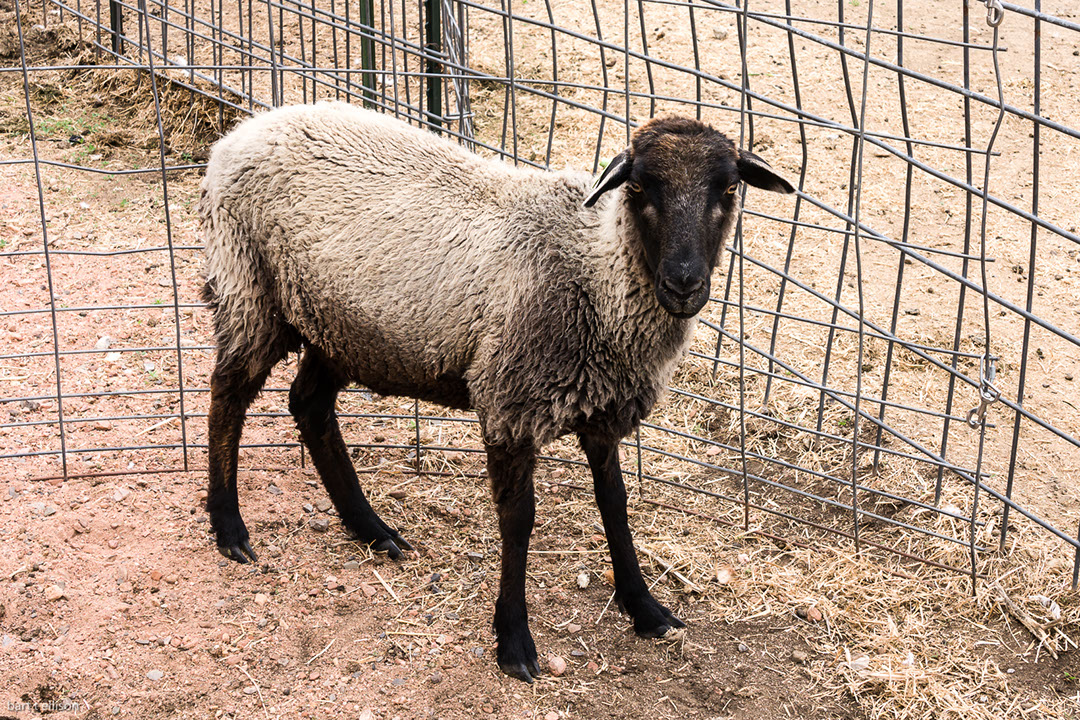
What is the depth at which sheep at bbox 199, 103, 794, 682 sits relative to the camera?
373 cm

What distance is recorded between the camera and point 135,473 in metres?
5.20

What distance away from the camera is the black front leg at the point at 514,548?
13.3 ft

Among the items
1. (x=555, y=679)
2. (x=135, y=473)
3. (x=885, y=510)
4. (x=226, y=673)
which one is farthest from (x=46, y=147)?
(x=885, y=510)

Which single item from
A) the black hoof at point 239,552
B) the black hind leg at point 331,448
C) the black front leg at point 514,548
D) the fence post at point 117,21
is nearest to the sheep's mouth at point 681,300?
the black front leg at point 514,548

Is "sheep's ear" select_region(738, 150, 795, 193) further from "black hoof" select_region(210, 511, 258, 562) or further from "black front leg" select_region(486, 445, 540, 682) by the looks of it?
"black hoof" select_region(210, 511, 258, 562)

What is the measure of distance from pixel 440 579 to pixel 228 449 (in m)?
1.18

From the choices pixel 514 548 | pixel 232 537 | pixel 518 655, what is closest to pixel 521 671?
pixel 518 655

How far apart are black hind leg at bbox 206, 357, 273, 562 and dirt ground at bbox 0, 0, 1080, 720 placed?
118 mm

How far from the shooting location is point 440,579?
4.70 meters

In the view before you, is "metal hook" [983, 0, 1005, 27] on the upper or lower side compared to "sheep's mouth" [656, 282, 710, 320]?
upper

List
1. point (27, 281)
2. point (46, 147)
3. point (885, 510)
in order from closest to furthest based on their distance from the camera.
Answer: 1. point (885, 510)
2. point (27, 281)
3. point (46, 147)

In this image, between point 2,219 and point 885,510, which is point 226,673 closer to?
point 885,510

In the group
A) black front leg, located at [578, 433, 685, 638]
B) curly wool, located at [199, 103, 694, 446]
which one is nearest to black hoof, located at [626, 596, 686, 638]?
black front leg, located at [578, 433, 685, 638]

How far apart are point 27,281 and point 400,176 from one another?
368cm
